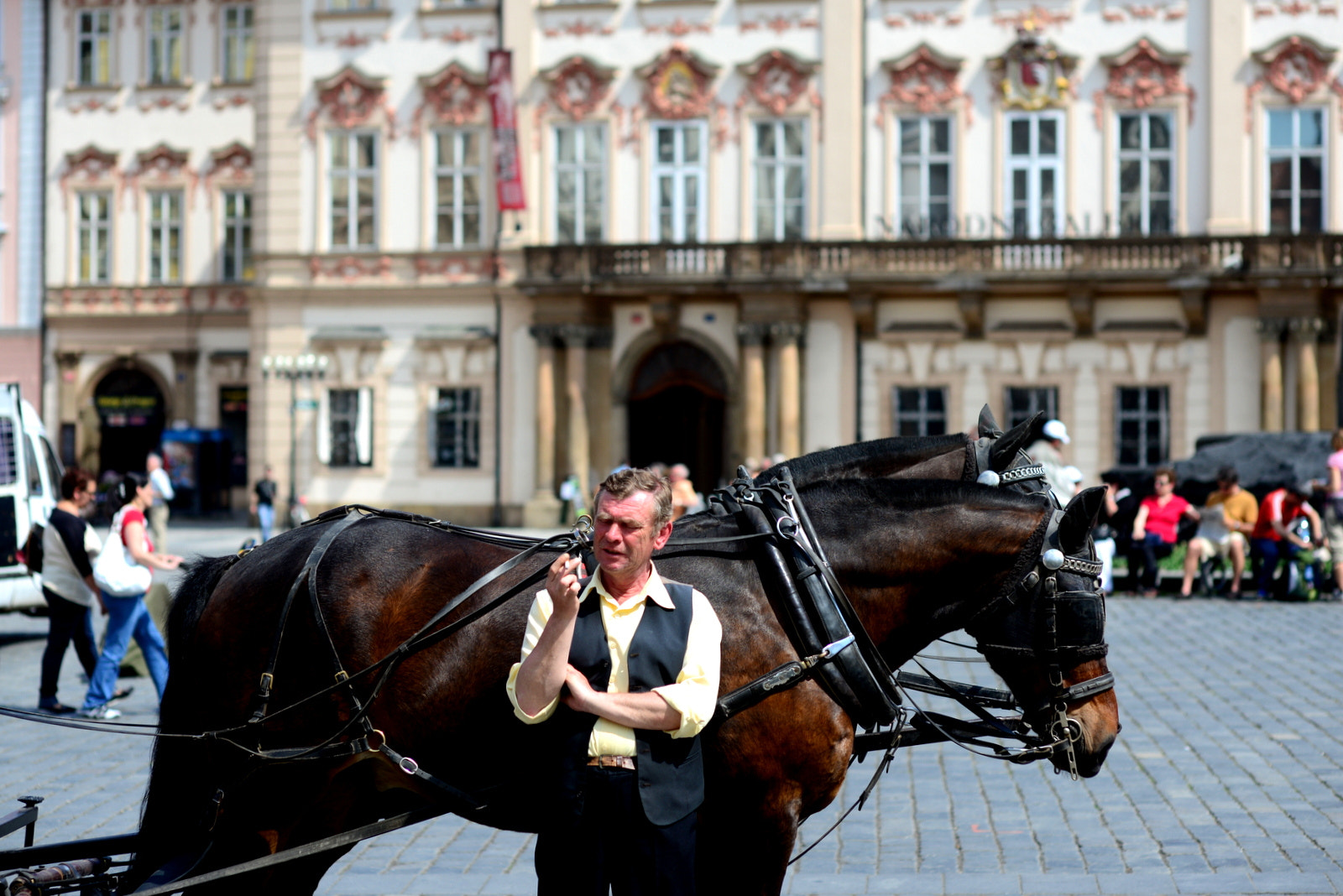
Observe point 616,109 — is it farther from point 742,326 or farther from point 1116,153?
point 1116,153

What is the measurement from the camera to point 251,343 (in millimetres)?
34375

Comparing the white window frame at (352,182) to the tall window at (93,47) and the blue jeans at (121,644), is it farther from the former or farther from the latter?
the blue jeans at (121,644)

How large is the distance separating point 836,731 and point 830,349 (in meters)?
27.7

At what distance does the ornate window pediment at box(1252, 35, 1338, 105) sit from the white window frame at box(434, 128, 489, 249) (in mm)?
15792

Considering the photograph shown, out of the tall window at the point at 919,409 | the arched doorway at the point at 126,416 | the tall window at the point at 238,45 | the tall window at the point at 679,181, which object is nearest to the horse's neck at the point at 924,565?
the tall window at the point at 919,409

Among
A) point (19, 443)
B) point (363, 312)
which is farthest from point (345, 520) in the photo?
point (363, 312)

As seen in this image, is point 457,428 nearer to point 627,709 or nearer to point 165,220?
point 165,220

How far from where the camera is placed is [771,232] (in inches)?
1254

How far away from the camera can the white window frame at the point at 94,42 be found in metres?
37.3

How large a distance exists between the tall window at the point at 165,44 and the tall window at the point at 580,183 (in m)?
11.0

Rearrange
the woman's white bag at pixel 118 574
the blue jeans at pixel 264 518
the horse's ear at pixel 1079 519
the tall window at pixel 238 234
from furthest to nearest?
1. the tall window at pixel 238 234
2. the blue jeans at pixel 264 518
3. the woman's white bag at pixel 118 574
4. the horse's ear at pixel 1079 519

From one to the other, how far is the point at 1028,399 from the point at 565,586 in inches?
1126

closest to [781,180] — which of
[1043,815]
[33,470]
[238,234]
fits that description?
[238,234]

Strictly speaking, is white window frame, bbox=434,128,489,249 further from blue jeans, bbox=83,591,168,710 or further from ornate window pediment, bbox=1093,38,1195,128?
blue jeans, bbox=83,591,168,710
